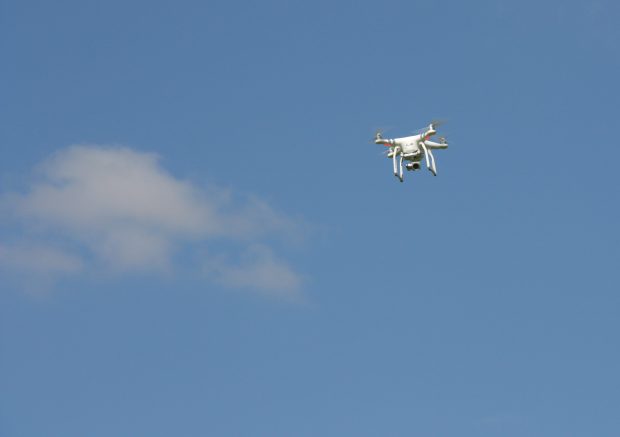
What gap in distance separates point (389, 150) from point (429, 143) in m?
4.08

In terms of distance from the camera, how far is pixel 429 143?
119m

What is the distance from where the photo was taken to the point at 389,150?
11944cm
